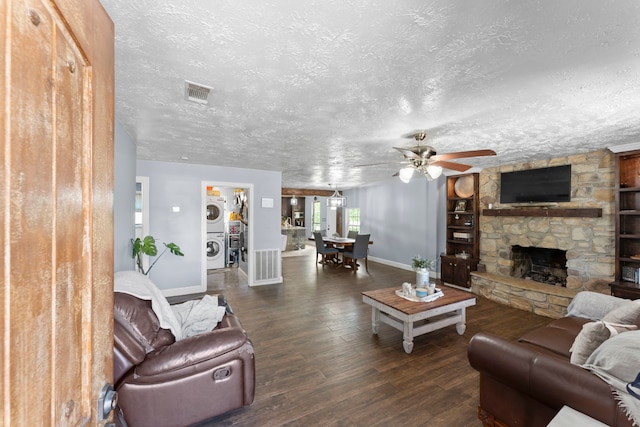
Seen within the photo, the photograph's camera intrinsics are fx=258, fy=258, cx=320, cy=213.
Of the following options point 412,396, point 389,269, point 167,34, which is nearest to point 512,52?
point 167,34

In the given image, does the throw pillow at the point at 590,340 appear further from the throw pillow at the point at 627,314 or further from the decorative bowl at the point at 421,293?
the decorative bowl at the point at 421,293

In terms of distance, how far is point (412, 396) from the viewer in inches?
84.1

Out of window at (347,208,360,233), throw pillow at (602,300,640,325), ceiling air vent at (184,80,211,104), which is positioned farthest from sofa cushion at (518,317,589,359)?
window at (347,208,360,233)

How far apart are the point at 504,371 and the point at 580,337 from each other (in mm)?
628

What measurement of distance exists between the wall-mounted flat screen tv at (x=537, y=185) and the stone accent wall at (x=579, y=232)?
3.3 inches

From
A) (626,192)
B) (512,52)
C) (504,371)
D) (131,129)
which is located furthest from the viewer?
(626,192)

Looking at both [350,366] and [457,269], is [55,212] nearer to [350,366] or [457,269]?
[350,366]

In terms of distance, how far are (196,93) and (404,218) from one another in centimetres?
598

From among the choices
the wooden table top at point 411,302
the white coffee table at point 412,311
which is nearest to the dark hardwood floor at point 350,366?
the white coffee table at point 412,311

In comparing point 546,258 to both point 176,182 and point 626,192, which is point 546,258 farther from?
point 176,182

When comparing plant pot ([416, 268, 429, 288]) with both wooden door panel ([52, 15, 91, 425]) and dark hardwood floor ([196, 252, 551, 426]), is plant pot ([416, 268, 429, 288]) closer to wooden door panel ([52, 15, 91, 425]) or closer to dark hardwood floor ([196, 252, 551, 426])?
dark hardwood floor ([196, 252, 551, 426])

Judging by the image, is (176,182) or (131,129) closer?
(131,129)

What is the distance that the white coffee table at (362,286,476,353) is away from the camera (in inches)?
110

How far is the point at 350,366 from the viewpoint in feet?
8.36
